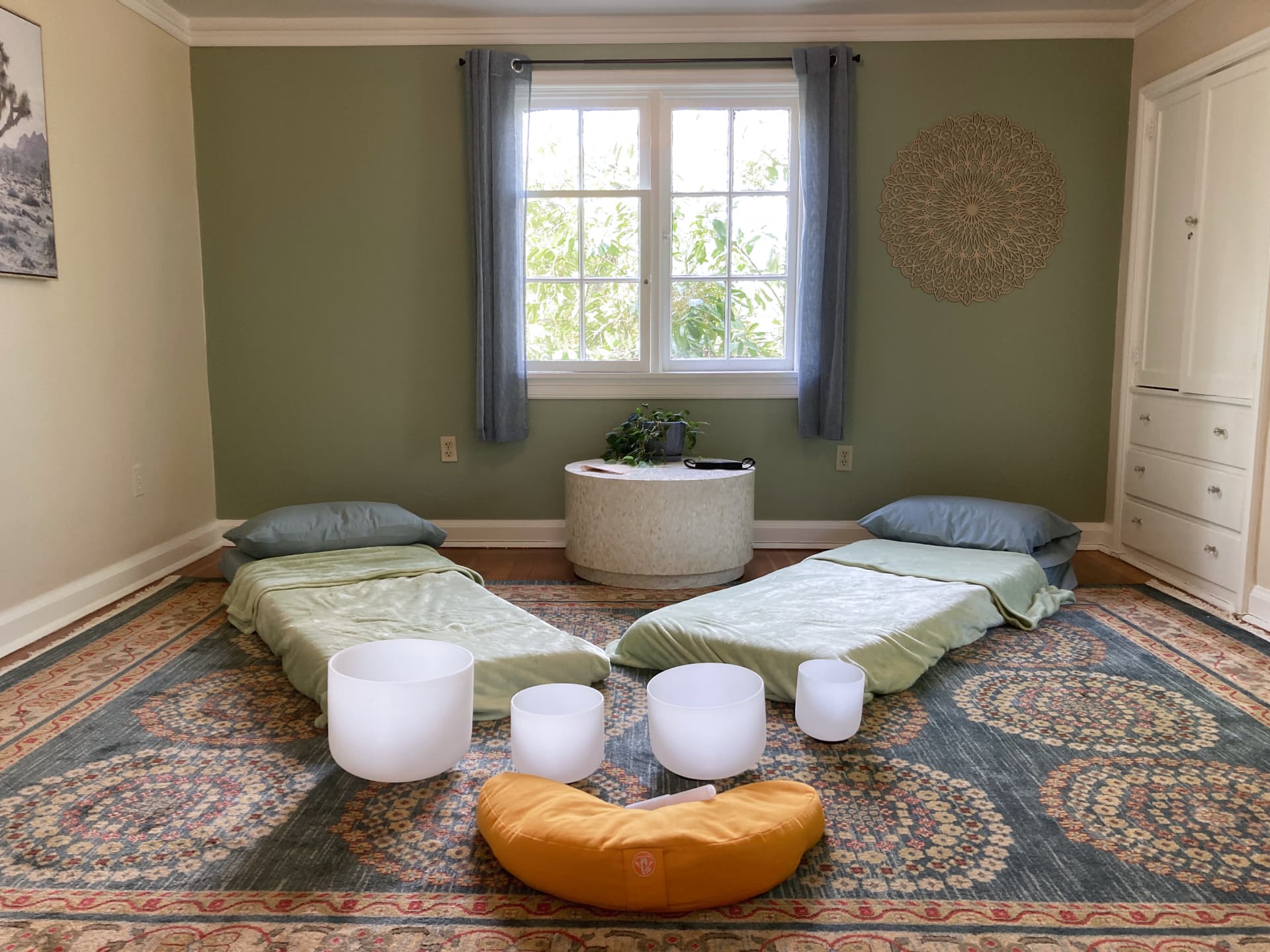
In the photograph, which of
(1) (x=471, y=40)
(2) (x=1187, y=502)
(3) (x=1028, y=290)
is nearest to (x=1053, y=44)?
(3) (x=1028, y=290)

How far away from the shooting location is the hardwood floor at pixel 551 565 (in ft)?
12.0

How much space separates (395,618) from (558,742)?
98 cm

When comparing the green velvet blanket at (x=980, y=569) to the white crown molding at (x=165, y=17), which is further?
the white crown molding at (x=165, y=17)

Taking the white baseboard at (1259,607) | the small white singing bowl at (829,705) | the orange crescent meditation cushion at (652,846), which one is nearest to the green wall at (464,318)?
the white baseboard at (1259,607)

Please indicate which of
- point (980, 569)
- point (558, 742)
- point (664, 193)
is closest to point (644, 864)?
point (558, 742)

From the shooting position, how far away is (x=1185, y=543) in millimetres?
3445

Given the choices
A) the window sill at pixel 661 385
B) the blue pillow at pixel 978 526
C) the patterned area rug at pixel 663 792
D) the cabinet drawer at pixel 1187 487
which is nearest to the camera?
the patterned area rug at pixel 663 792

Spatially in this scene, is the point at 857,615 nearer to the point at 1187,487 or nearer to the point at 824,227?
the point at 1187,487

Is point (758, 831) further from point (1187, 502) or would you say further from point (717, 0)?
point (717, 0)

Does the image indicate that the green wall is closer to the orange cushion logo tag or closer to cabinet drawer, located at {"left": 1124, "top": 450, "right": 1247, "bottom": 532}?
cabinet drawer, located at {"left": 1124, "top": 450, "right": 1247, "bottom": 532}

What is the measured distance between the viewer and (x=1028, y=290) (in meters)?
3.99

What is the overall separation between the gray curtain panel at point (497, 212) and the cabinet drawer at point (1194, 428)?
247cm

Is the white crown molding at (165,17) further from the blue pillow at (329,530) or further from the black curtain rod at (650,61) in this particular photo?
the blue pillow at (329,530)

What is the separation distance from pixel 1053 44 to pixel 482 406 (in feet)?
8.94
